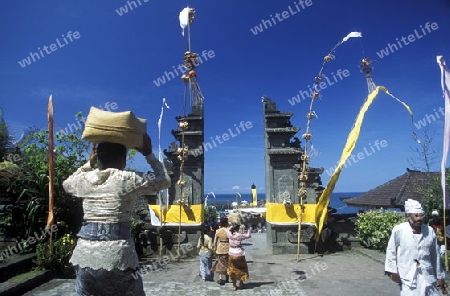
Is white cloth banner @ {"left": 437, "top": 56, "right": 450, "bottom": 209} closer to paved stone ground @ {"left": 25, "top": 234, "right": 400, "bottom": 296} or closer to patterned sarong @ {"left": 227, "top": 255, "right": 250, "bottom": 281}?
paved stone ground @ {"left": 25, "top": 234, "right": 400, "bottom": 296}

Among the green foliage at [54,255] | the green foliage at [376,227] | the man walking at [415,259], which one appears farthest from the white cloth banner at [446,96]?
the green foliage at [54,255]

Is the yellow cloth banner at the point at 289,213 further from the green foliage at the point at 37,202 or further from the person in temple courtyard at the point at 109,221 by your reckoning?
the person in temple courtyard at the point at 109,221

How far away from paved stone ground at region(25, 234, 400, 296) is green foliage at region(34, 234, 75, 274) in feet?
2.08

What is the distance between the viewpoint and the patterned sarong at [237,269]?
8.00 metres

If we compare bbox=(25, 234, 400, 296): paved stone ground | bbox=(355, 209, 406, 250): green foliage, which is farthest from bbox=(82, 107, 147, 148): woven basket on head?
bbox=(355, 209, 406, 250): green foliage

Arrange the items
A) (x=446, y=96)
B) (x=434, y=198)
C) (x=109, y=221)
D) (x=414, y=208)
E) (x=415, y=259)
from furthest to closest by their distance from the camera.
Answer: (x=434, y=198) < (x=446, y=96) < (x=414, y=208) < (x=415, y=259) < (x=109, y=221)

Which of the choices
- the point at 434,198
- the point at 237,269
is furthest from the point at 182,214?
the point at 434,198

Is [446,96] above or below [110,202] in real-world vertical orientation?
above

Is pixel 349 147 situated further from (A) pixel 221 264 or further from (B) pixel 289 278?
(A) pixel 221 264

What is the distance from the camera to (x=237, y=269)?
8.06 meters

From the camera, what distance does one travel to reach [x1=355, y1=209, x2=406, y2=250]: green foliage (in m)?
12.2

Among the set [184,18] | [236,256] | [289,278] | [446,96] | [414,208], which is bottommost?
[289,278]

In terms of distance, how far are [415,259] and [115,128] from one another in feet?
14.1

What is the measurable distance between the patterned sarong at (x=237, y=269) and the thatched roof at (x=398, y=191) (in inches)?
375
